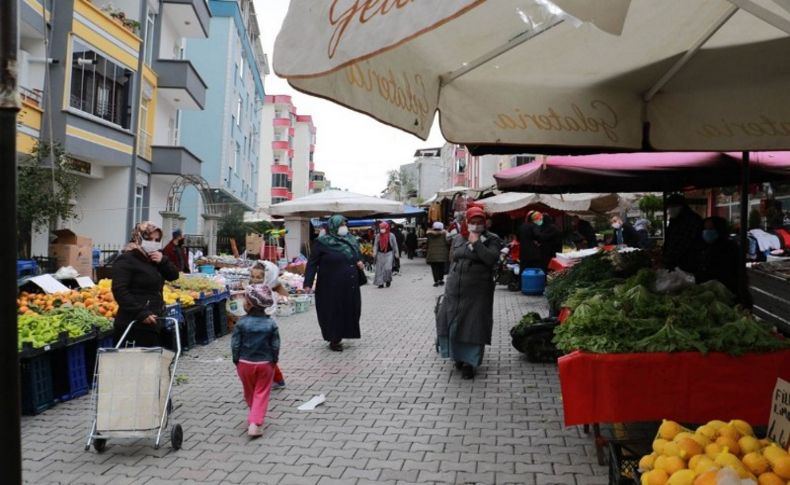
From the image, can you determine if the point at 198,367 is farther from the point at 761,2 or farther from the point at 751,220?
the point at 751,220

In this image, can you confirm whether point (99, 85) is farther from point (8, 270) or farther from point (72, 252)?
point (8, 270)

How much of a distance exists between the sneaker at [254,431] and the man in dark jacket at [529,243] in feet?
31.5

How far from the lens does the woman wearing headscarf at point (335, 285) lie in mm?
9172

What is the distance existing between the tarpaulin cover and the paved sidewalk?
656mm

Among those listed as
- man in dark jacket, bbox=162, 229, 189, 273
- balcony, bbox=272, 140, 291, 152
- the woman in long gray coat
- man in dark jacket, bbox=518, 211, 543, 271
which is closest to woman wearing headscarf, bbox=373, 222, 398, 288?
man in dark jacket, bbox=518, 211, 543, 271

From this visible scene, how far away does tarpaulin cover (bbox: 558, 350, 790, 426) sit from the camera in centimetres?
402

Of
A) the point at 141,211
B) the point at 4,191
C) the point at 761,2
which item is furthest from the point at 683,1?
the point at 141,211

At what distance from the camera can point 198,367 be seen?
8148mm

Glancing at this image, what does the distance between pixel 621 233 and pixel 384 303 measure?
6134 millimetres

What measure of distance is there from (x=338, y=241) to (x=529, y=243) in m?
6.32

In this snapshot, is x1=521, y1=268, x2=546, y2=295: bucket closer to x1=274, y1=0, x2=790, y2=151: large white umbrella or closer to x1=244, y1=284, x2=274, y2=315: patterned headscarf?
x1=244, y1=284, x2=274, y2=315: patterned headscarf

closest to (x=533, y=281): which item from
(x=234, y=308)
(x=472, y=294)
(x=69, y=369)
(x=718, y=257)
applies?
(x=234, y=308)

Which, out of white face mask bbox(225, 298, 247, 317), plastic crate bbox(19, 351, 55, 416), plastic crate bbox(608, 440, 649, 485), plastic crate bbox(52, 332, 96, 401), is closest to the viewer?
plastic crate bbox(608, 440, 649, 485)

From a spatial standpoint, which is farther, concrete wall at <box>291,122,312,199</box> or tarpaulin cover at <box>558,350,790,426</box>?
concrete wall at <box>291,122,312,199</box>
